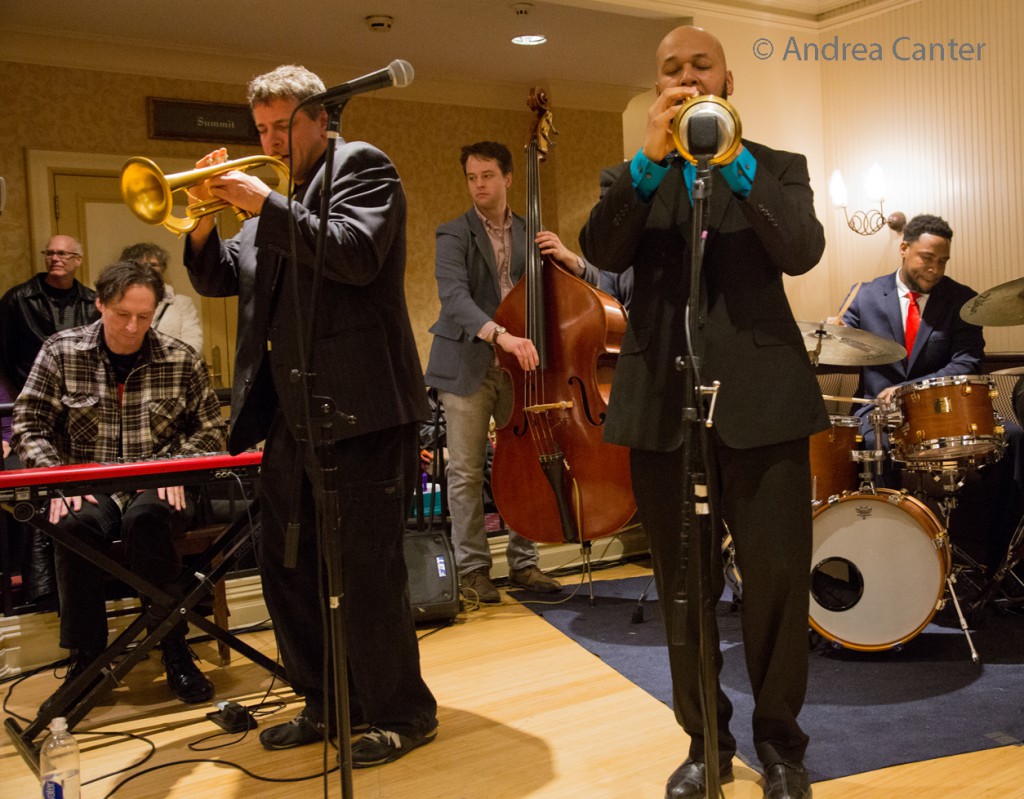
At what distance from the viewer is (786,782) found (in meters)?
1.94

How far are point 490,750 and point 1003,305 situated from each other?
2.04m

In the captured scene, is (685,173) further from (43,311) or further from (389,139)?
(389,139)

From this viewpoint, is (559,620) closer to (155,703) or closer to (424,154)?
(155,703)

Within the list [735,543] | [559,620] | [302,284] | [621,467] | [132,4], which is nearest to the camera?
[735,543]

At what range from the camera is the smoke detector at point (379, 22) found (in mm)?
5895

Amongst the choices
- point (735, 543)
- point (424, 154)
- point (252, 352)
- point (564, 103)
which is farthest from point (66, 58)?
point (735, 543)

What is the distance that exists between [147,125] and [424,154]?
1947 millimetres

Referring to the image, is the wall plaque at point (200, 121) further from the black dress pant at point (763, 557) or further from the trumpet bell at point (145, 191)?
the black dress pant at point (763, 557)

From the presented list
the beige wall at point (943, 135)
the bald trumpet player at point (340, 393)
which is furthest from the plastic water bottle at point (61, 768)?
the beige wall at point (943, 135)

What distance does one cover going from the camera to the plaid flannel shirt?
10.1ft

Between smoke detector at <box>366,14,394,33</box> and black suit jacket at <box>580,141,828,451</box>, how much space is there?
4482mm

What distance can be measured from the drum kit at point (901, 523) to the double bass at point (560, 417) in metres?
0.66

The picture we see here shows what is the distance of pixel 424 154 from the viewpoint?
287 inches

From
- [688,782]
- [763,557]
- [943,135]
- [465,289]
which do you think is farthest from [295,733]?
[943,135]
